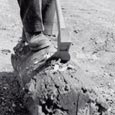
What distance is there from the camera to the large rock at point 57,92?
2223 millimetres

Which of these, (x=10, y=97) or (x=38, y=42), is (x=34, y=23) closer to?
(x=38, y=42)

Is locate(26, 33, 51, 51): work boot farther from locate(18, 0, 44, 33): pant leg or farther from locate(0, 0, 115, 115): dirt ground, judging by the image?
locate(0, 0, 115, 115): dirt ground

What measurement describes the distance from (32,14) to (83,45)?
1.71 meters

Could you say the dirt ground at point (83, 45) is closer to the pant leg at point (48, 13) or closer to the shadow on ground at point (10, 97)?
the shadow on ground at point (10, 97)

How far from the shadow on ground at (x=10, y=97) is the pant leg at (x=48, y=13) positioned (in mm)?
534

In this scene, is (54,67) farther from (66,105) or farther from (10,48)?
(10,48)

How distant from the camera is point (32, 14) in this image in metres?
2.56

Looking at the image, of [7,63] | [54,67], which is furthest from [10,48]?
[54,67]

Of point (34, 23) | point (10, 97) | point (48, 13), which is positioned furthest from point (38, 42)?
point (10, 97)

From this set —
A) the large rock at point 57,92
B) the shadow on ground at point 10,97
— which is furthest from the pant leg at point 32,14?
the shadow on ground at point 10,97

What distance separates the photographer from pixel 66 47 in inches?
88.4

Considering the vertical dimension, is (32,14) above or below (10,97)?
above

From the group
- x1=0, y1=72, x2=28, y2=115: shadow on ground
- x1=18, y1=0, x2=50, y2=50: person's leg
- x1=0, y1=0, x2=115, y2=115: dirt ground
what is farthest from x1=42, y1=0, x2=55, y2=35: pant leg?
x1=0, y1=72, x2=28, y2=115: shadow on ground

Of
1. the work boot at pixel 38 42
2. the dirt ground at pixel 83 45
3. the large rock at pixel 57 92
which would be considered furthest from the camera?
the dirt ground at pixel 83 45
